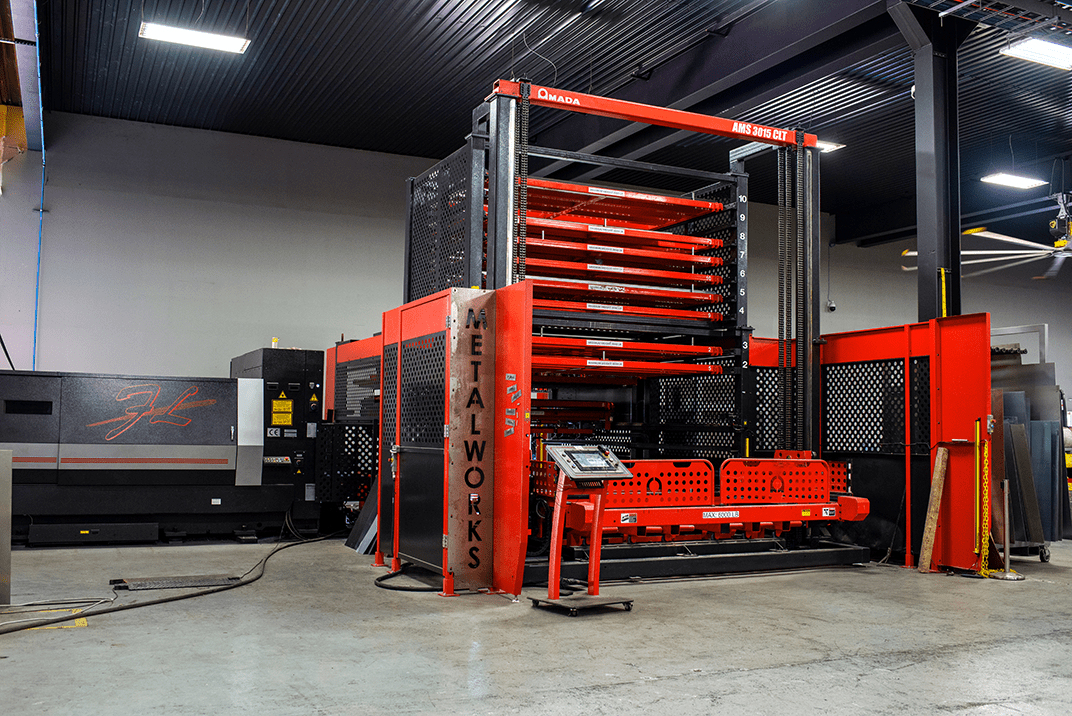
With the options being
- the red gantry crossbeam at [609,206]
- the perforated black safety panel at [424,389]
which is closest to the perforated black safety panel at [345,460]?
the perforated black safety panel at [424,389]

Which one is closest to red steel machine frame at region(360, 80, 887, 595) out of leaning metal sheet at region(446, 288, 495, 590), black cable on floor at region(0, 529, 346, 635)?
leaning metal sheet at region(446, 288, 495, 590)

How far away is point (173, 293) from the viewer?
1084cm

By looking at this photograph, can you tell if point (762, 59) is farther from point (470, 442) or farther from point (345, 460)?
point (345, 460)

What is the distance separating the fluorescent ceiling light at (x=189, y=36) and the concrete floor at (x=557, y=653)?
15.5 ft

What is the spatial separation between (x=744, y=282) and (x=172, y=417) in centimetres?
494

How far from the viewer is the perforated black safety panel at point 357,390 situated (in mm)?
8430

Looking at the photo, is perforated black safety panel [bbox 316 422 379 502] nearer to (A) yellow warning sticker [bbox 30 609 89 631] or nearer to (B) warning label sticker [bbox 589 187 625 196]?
(B) warning label sticker [bbox 589 187 625 196]

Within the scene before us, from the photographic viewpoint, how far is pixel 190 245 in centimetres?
1098

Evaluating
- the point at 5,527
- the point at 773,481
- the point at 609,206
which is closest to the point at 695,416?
the point at 773,481

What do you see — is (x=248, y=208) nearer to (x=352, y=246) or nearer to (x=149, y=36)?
(x=352, y=246)

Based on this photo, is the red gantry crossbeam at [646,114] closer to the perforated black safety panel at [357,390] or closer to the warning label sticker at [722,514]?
the warning label sticker at [722,514]

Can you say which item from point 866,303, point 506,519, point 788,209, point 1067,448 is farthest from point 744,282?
point 866,303

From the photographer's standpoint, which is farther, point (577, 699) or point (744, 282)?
point (744, 282)
